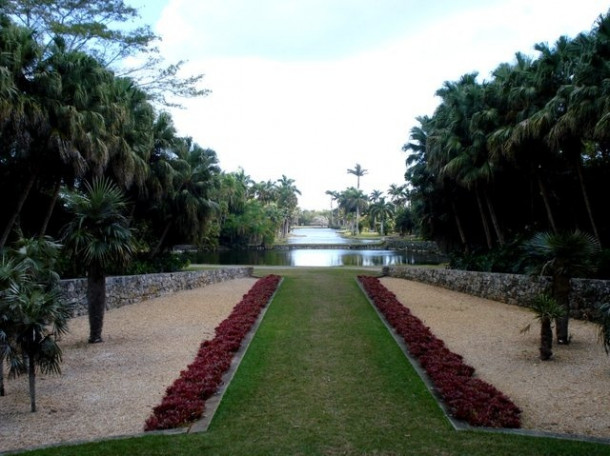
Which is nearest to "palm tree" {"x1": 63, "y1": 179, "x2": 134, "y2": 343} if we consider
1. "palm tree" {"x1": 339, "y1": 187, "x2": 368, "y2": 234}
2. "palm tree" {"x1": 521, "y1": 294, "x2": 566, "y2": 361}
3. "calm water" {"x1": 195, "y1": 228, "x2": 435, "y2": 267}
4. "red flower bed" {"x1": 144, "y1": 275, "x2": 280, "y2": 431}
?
"red flower bed" {"x1": 144, "y1": 275, "x2": 280, "y2": 431}

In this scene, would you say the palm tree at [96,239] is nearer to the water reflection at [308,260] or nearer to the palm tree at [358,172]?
the water reflection at [308,260]

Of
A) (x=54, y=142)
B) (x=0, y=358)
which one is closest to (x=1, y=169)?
(x=54, y=142)

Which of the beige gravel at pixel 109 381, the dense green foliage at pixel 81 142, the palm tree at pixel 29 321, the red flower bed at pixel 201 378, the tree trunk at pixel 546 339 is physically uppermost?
the dense green foliage at pixel 81 142

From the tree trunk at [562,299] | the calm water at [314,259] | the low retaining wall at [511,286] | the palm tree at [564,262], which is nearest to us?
the palm tree at [564,262]

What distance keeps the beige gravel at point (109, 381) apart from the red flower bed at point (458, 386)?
13.7ft

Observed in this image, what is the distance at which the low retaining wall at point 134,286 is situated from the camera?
556 inches

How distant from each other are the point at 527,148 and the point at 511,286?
5531mm

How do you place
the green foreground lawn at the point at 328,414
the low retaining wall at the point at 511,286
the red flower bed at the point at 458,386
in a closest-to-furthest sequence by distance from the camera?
1. the green foreground lawn at the point at 328,414
2. the red flower bed at the point at 458,386
3. the low retaining wall at the point at 511,286

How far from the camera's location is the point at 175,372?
28.5ft

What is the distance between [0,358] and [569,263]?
1043 centimetres

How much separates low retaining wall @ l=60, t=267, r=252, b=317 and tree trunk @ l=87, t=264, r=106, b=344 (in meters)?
0.73

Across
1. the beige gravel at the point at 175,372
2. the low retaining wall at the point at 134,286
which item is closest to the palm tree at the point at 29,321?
the beige gravel at the point at 175,372

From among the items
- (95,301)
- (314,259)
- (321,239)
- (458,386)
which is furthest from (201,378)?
(321,239)

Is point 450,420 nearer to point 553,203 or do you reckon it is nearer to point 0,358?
point 0,358
